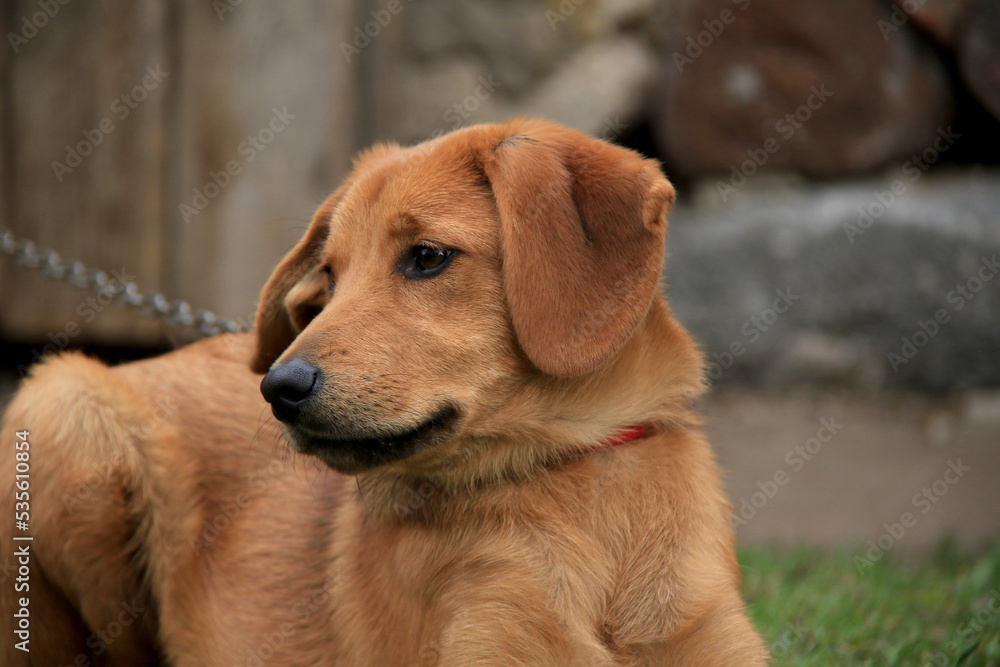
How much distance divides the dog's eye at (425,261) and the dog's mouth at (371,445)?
413 mm

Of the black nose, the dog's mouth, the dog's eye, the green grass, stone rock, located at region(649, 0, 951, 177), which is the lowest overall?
the green grass

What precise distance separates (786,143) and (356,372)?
4113mm

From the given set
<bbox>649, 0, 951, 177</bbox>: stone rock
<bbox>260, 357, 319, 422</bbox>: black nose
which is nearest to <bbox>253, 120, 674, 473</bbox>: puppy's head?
<bbox>260, 357, 319, 422</bbox>: black nose

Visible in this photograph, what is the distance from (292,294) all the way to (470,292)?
0.86m

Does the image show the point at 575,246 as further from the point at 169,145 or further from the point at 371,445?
the point at 169,145

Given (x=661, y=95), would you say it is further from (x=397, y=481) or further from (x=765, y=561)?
(x=397, y=481)

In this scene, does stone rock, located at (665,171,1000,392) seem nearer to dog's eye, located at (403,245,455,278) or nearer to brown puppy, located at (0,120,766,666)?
brown puppy, located at (0,120,766,666)

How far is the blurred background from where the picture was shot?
548 centimetres

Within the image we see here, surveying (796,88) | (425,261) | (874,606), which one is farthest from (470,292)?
(796,88)

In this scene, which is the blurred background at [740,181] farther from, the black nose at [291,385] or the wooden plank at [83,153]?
the black nose at [291,385]

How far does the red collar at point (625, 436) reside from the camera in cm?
276

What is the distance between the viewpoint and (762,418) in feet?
19.2

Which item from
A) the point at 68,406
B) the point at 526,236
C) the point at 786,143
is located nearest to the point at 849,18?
the point at 786,143

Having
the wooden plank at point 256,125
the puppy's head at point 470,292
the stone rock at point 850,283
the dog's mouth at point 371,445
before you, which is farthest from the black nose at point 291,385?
the stone rock at point 850,283
